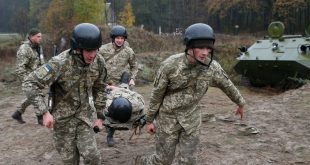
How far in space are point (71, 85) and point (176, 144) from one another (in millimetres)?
1214

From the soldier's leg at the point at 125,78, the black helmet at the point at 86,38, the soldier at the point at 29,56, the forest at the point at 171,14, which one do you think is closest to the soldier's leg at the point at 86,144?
the black helmet at the point at 86,38

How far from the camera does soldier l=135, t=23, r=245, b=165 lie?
14.9 feet

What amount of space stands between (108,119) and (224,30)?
42.0m

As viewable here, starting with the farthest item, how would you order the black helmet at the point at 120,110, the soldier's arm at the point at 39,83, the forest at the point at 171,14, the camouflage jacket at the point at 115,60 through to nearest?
the forest at the point at 171,14 → the camouflage jacket at the point at 115,60 → the black helmet at the point at 120,110 → the soldier's arm at the point at 39,83

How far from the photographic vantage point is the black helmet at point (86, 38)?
14.2 ft

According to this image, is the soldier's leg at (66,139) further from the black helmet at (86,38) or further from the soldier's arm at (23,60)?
the soldier's arm at (23,60)

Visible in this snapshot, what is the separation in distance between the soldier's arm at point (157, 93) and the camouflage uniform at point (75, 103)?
51cm

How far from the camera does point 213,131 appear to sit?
7949 mm

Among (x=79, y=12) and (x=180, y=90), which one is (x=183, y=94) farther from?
(x=79, y=12)

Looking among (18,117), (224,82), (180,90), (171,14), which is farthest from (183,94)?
(171,14)

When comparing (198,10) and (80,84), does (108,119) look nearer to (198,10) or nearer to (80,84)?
(80,84)

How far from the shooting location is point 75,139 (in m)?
4.76

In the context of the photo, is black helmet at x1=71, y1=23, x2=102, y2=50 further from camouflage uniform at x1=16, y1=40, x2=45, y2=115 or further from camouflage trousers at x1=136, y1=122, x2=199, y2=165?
camouflage uniform at x1=16, y1=40, x2=45, y2=115

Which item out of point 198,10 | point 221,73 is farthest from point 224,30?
point 221,73
